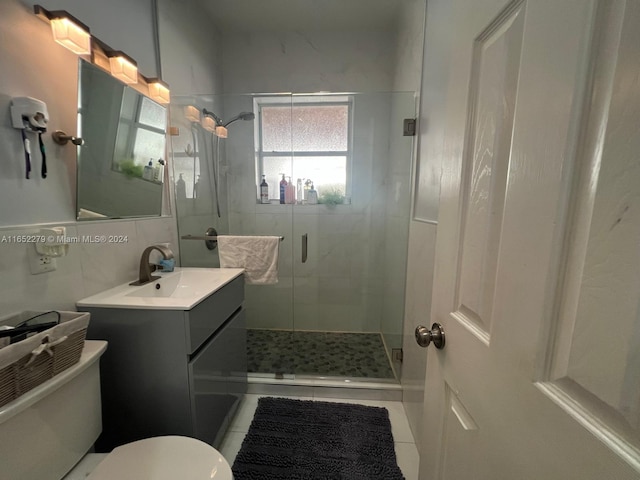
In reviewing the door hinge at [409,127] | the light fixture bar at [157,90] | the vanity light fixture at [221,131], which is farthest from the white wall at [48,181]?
the door hinge at [409,127]

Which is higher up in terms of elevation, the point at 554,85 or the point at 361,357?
the point at 554,85

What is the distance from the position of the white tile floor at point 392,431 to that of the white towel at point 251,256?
82 cm

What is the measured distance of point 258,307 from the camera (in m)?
2.42

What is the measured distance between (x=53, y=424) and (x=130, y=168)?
1.13 metres

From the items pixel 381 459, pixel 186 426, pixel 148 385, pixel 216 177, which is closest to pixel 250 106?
pixel 216 177

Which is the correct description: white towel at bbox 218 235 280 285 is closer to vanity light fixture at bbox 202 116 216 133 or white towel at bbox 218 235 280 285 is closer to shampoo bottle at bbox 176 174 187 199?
shampoo bottle at bbox 176 174 187 199

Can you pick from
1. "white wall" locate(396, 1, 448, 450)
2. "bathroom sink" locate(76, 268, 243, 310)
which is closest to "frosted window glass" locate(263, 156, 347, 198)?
"white wall" locate(396, 1, 448, 450)

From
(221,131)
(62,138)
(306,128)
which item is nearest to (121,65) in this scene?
(62,138)

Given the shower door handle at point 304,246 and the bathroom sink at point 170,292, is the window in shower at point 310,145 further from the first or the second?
the bathroom sink at point 170,292

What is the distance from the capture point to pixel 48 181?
0.95 m

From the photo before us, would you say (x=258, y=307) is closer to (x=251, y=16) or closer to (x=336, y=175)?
(x=336, y=175)

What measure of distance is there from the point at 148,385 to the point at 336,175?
1.95 m

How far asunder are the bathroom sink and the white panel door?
991mm

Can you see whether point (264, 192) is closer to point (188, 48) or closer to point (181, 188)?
point (181, 188)
